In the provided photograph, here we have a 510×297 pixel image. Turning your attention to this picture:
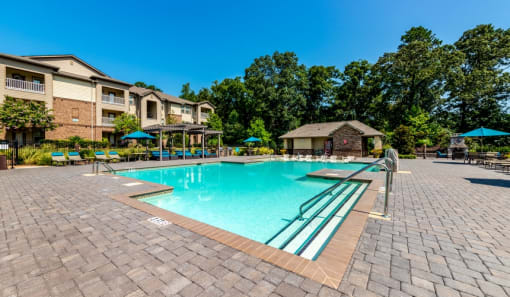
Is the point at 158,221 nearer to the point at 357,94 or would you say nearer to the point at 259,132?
the point at 259,132

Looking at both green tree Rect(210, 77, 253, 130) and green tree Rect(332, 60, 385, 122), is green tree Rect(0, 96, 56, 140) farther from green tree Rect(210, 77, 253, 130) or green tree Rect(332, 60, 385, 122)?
green tree Rect(332, 60, 385, 122)

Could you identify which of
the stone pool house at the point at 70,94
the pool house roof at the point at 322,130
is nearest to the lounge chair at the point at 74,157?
the stone pool house at the point at 70,94

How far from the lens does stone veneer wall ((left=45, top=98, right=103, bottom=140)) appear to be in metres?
19.1

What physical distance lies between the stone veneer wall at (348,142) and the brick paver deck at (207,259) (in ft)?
60.7

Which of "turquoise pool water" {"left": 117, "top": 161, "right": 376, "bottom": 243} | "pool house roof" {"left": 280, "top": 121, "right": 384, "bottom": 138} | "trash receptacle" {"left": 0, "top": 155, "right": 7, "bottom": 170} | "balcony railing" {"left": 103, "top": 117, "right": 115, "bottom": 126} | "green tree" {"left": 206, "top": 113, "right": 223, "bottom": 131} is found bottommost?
"turquoise pool water" {"left": 117, "top": 161, "right": 376, "bottom": 243}

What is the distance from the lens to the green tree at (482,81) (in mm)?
26062

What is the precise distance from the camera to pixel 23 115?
1603 cm

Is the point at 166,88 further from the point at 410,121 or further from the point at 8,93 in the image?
the point at 410,121

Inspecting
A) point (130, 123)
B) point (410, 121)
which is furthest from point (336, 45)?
point (130, 123)

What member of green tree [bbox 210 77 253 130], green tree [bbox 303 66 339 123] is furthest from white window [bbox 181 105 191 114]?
green tree [bbox 303 66 339 123]

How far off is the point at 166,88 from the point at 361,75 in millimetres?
39904

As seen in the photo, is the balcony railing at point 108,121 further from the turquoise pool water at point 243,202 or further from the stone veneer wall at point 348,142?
the stone veneer wall at point 348,142

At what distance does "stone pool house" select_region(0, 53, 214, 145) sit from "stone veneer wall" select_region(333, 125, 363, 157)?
23723 mm

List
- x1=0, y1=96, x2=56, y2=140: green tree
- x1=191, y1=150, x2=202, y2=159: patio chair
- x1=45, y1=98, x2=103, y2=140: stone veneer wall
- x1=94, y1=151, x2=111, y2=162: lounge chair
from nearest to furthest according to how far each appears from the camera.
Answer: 1. x1=94, y1=151, x2=111, y2=162: lounge chair
2. x1=0, y1=96, x2=56, y2=140: green tree
3. x1=45, y1=98, x2=103, y2=140: stone veneer wall
4. x1=191, y1=150, x2=202, y2=159: patio chair
